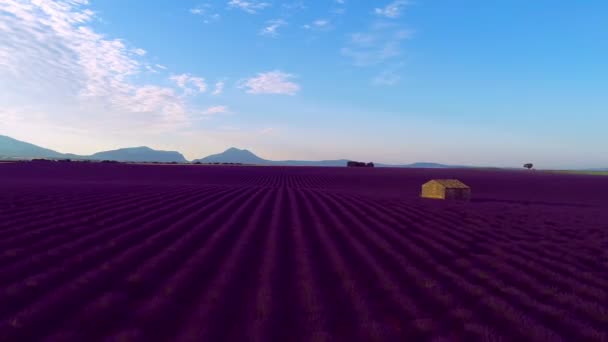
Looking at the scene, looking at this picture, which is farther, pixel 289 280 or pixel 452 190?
pixel 452 190

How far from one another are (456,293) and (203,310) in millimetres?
4065

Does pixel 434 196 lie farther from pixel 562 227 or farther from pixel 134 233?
pixel 134 233

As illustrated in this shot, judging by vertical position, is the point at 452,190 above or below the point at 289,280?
above

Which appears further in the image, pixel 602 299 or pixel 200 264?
pixel 200 264

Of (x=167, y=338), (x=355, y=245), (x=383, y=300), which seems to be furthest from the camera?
(x=355, y=245)

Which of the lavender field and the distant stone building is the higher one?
the distant stone building

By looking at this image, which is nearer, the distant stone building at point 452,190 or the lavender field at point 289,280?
the lavender field at point 289,280

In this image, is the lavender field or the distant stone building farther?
the distant stone building

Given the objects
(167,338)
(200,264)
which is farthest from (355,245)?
(167,338)

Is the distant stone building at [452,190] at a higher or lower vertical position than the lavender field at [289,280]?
higher

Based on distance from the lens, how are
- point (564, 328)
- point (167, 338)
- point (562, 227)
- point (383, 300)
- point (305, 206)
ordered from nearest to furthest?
point (167, 338), point (564, 328), point (383, 300), point (562, 227), point (305, 206)

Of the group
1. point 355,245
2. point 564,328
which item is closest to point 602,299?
point 564,328

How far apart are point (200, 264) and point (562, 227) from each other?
12.3 m

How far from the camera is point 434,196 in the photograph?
23672 millimetres
